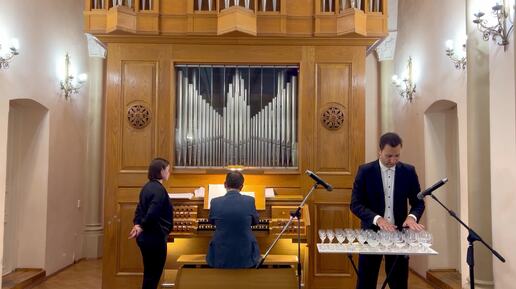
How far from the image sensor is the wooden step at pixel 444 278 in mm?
6832

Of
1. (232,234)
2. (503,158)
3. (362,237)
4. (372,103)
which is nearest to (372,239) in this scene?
(362,237)

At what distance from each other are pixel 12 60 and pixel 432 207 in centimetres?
621

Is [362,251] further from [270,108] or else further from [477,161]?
[270,108]

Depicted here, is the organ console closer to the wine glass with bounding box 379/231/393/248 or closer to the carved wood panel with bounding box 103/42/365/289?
the carved wood panel with bounding box 103/42/365/289

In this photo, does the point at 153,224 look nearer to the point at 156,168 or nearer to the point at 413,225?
the point at 156,168

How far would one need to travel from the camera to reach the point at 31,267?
7531 mm

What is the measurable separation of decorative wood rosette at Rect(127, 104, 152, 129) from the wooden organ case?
0.01m

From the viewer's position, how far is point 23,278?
23.0ft

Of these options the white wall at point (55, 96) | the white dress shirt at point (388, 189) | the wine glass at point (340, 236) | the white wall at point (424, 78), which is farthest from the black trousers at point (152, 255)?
the white wall at point (424, 78)

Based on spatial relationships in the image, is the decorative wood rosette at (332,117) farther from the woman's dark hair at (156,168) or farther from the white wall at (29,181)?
the white wall at (29,181)

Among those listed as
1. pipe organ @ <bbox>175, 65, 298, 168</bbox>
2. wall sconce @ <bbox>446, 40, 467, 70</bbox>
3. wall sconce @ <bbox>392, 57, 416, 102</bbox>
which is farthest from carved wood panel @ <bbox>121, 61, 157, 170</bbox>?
wall sconce @ <bbox>392, 57, 416, 102</bbox>

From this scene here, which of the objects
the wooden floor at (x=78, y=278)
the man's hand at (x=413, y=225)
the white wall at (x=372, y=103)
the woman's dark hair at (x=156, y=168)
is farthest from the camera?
the white wall at (x=372, y=103)

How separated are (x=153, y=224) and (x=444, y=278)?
4319 millimetres

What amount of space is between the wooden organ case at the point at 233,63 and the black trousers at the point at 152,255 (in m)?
1.08
